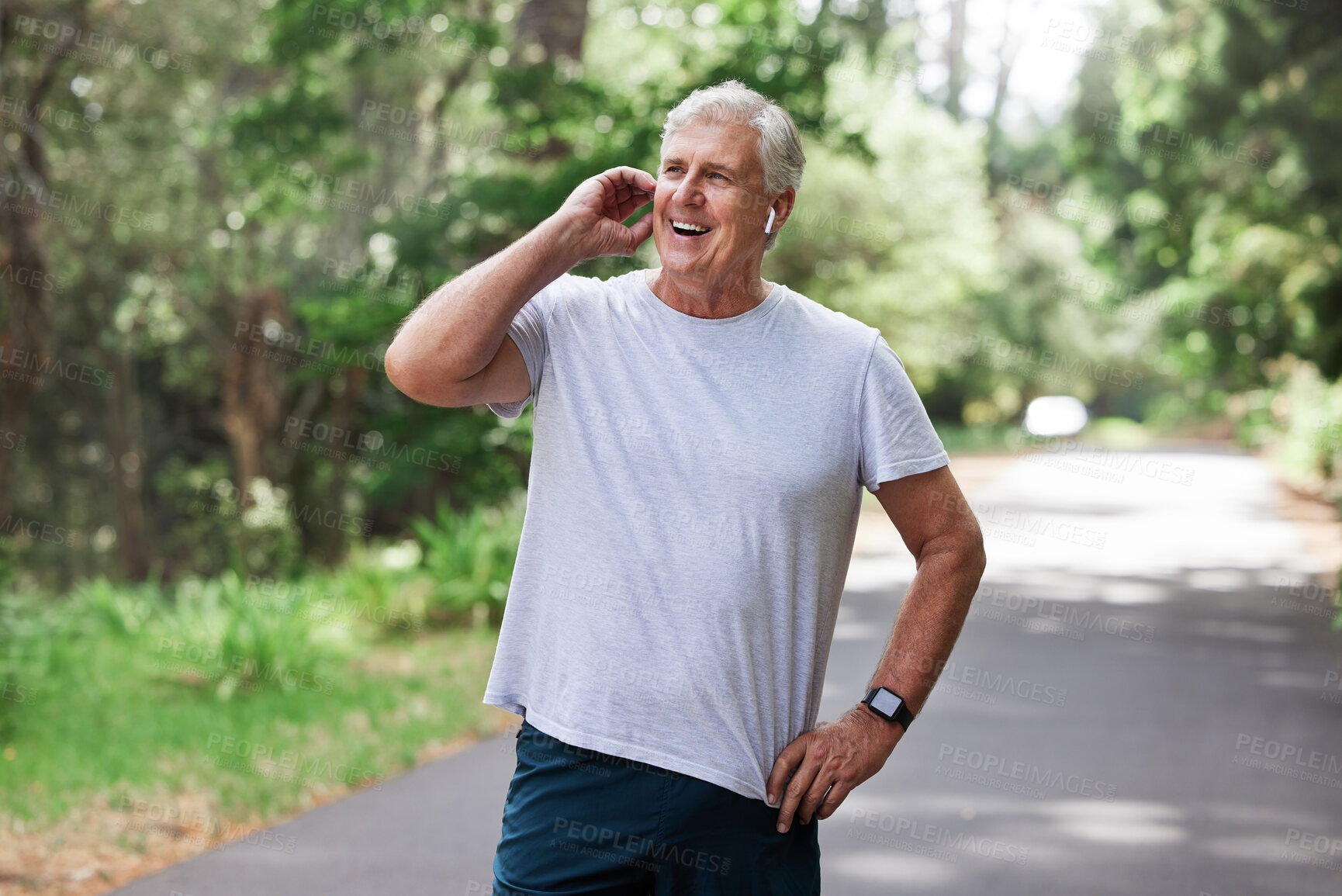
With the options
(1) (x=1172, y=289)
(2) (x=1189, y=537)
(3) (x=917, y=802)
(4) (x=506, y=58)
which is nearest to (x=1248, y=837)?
(3) (x=917, y=802)

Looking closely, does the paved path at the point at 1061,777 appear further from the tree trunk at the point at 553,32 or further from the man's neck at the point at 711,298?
the tree trunk at the point at 553,32

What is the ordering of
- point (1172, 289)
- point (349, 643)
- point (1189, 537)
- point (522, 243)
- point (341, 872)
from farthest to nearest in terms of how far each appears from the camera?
1. point (1172, 289)
2. point (1189, 537)
3. point (349, 643)
4. point (341, 872)
5. point (522, 243)

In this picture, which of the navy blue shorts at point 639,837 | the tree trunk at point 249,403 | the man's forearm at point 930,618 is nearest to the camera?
the navy blue shorts at point 639,837

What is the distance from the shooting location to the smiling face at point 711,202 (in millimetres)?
2389

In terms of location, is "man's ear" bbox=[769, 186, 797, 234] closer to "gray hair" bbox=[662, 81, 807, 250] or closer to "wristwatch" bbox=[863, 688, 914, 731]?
"gray hair" bbox=[662, 81, 807, 250]

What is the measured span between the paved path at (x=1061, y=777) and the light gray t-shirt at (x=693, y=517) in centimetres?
280

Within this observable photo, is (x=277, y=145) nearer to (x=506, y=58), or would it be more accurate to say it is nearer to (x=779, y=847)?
(x=506, y=58)

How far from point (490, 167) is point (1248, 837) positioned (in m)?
10.1

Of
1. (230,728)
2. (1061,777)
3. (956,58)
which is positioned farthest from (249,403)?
(956,58)

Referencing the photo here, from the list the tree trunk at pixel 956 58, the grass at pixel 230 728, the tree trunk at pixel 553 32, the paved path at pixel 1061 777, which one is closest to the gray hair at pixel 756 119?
the paved path at pixel 1061 777

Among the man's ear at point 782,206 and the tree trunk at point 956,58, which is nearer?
the man's ear at point 782,206

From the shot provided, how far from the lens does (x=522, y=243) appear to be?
7.51 feet

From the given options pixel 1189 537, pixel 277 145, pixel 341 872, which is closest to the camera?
pixel 341 872

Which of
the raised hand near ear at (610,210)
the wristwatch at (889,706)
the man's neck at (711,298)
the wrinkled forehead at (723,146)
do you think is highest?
the wrinkled forehead at (723,146)
